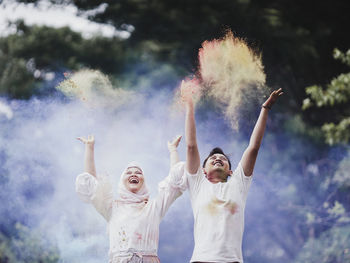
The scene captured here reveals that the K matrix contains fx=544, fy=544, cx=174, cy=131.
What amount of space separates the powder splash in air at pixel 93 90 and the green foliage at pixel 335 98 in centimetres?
283

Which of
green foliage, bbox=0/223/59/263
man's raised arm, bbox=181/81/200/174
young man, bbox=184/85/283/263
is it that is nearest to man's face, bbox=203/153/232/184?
young man, bbox=184/85/283/263

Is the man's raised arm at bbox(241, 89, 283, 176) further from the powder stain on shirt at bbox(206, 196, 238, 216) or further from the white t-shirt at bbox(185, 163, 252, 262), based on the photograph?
the powder stain on shirt at bbox(206, 196, 238, 216)

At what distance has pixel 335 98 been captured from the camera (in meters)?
7.29

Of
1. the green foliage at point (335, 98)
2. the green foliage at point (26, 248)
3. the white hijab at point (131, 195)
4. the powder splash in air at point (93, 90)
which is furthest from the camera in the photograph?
the green foliage at point (335, 98)

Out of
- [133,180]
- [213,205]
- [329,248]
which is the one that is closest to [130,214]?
[133,180]

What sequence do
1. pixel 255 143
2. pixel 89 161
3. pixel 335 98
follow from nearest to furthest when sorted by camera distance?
1. pixel 255 143
2. pixel 89 161
3. pixel 335 98

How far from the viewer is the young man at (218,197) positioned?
11.1 ft

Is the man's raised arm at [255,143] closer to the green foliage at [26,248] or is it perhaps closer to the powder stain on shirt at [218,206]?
the powder stain on shirt at [218,206]

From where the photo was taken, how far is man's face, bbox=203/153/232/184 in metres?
3.76

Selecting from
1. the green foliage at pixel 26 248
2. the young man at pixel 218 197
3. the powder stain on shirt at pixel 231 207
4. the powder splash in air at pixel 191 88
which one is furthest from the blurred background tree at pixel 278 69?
the powder stain on shirt at pixel 231 207

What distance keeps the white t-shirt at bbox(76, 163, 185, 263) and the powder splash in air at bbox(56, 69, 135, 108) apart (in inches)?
41.9

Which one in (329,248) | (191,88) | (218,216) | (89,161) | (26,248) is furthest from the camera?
(329,248)

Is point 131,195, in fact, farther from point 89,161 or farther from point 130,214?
point 89,161

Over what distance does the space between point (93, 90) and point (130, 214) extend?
5.34ft
